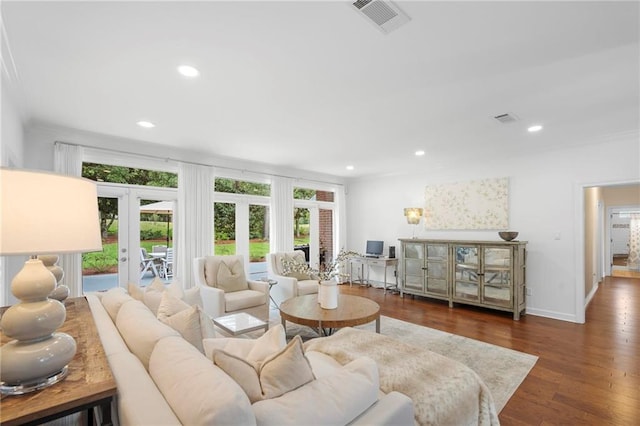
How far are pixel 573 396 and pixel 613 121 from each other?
9.90 ft

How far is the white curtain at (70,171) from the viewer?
3551mm

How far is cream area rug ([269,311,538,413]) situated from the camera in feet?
8.74

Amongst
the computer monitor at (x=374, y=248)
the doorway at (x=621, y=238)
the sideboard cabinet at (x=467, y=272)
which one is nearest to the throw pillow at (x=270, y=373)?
the sideboard cabinet at (x=467, y=272)

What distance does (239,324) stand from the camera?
297 cm

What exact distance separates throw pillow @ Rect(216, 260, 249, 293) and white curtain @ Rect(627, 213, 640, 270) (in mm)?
12322

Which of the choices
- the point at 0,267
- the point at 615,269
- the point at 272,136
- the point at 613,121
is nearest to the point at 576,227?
the point at 613,121

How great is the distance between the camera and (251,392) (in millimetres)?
1188

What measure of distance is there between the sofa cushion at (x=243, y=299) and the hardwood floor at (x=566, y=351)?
80.4 inches

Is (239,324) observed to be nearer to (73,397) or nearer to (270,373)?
(270,373)

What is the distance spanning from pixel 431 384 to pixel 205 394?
4.29 feet

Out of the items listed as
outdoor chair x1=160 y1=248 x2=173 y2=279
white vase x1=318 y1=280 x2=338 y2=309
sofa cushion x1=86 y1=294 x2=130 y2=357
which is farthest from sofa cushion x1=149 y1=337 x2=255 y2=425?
outdoor chair x1=160 y1=248 x2=173 y2=279

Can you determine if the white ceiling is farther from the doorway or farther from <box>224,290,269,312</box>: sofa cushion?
the doorway

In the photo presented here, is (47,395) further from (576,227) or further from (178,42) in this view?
(576,227)

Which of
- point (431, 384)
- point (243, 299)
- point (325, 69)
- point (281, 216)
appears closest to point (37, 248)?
point (431, 384)
